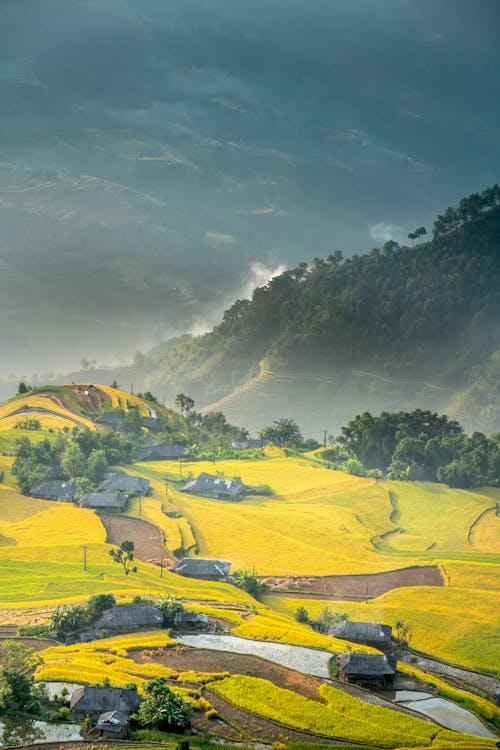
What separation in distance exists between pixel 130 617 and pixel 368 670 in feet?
44.2

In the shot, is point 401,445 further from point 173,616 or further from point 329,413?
point 329,413

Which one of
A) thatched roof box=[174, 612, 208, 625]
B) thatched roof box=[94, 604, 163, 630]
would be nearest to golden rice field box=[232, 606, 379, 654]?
thatched roof box=[174, 612, 208, 625]

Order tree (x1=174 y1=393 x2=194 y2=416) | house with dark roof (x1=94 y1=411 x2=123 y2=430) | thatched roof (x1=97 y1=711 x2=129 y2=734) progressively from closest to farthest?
thatched roof (x1=97 y1=711 x2=129 y2=734)
house with dark roof (x1=94 y1=411 x2=123 y2=430)
tree (x1=174 y1=393 x2=194 y2=416)

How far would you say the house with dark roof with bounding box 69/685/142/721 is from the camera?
117 ft

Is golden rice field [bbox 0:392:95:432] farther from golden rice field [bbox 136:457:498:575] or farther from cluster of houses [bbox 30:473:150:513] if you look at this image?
cluster of houses [bbox 30:473:150:513]

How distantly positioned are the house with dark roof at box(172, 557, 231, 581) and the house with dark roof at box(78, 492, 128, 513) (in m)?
12.5

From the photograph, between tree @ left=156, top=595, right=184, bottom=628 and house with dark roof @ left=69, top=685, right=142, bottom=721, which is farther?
tree @ left=156, top=595, right=184, bottom=628

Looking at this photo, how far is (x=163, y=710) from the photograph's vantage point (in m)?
35.4

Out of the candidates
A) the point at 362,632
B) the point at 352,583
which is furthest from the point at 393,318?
the point at 362,632

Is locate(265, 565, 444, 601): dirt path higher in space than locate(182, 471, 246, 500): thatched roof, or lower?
lower

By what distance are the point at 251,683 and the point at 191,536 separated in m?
25.7

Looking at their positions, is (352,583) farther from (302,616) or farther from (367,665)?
(367,665)

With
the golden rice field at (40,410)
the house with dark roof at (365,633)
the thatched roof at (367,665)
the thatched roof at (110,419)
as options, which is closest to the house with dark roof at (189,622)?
the house with dark roof at (365,633)

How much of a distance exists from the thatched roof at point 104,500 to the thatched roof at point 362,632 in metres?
26.1
